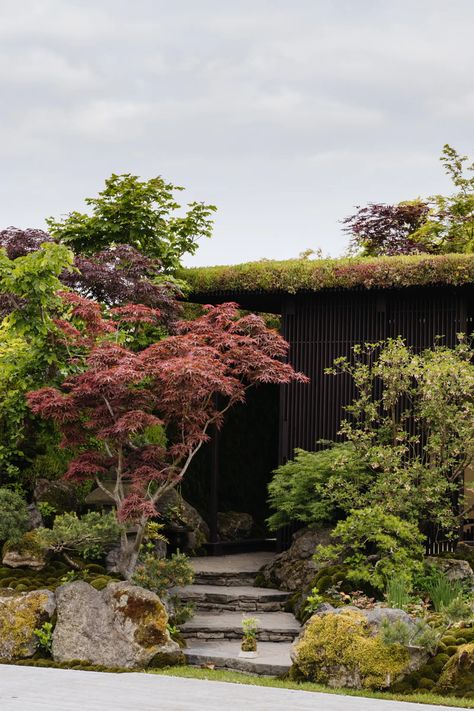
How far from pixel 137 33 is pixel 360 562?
7025 millimetres

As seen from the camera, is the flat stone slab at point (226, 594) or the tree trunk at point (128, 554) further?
the flat stone slab at point (226, 594)

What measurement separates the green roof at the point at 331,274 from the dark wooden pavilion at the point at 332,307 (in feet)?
0.05

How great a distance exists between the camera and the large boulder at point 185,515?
14.7 metres

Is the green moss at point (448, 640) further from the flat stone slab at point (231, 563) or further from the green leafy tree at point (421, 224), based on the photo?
the green leafy tree at point (421, 224)

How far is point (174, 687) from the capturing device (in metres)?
9.27

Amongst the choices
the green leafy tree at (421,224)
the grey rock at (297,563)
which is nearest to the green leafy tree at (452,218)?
the green leafy tree at (421,224)

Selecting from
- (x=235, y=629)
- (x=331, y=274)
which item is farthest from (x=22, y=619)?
(x=331, y=274)

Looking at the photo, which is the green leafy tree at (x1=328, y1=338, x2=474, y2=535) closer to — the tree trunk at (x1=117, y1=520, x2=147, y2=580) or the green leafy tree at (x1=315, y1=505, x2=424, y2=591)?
the green leafy tree at (x1=315, y1=505, x2=424, y2=591)

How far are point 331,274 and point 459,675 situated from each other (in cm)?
661

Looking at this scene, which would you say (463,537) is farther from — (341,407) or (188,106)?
(188,106)

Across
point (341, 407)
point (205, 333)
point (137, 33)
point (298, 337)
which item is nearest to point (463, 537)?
point (341, 407)

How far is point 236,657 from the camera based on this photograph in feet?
36.0

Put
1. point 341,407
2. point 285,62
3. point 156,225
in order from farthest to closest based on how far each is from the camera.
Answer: point 156,225, point 341,407, point 285,62

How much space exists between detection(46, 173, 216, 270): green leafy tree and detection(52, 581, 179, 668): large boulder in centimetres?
660
